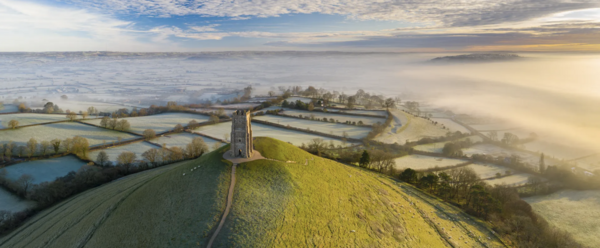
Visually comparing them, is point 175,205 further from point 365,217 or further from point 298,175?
point 365,217

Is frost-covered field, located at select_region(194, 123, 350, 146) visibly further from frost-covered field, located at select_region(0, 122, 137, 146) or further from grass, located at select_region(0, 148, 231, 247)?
grass, located at select_region(0, 148, 231, 247)

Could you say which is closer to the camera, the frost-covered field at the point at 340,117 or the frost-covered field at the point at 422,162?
the frost-covered field at the point at 422,162

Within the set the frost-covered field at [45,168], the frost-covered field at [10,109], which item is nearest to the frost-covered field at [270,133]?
the frost-covered field at [45,168]

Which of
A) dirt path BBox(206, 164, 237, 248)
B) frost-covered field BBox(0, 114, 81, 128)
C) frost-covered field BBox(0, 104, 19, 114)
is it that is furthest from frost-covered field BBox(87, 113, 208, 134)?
dirt path BBox(206, 164, 237, 248)

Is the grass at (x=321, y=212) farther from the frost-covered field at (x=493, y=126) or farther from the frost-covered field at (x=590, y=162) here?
the frost-covered field at (x=493, y=126)

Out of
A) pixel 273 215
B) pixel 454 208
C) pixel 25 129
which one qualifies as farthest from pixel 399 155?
pixel 25 129

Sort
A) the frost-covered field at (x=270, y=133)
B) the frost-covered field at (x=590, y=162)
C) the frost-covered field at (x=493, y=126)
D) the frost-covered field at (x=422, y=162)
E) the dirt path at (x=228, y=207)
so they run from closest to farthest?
the dirt path at (x=228, y=207), the frost-covered field at (x=590, y=162), the frost-covered field at (x=422, y=162), the frost-covered field at (x=270, y=133), the frost-covered field at (x=493, y=126)
